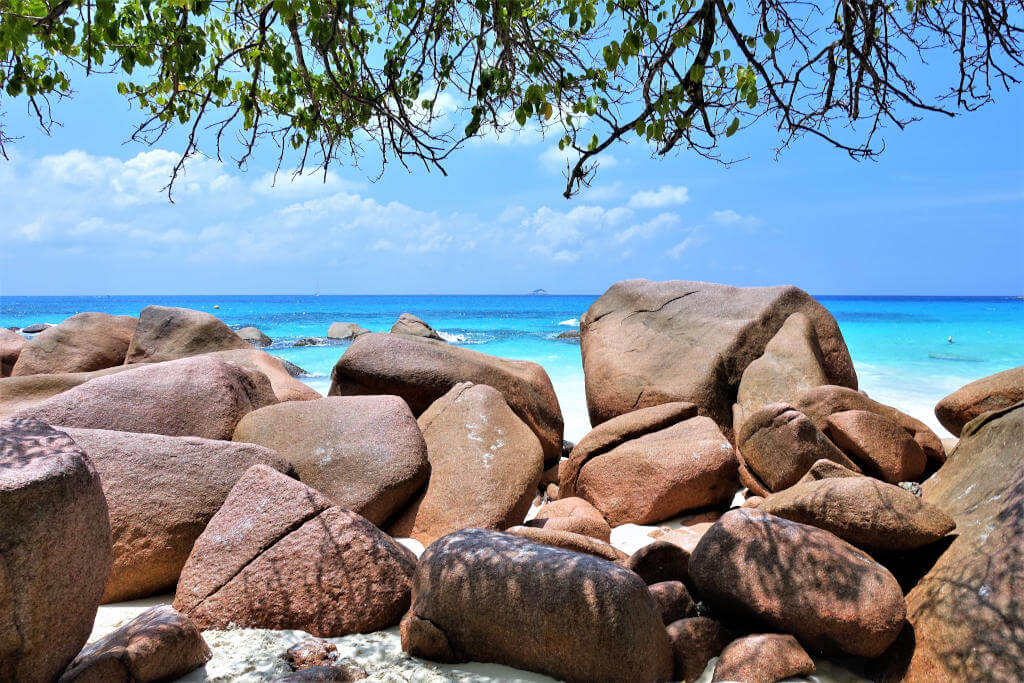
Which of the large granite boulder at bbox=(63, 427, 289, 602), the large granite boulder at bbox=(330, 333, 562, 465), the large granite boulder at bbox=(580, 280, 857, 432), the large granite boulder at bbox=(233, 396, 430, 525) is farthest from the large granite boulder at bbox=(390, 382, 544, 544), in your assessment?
the large granite boulder at bbox=(580, 280, 857, 432)

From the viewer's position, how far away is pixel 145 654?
111 inches

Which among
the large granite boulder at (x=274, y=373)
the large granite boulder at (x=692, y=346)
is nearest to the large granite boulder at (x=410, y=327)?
the large granite boulder at (x=274, y=373)

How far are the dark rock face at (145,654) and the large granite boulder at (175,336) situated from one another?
8.13 meters

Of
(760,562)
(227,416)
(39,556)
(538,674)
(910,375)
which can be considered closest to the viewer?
(39,556)

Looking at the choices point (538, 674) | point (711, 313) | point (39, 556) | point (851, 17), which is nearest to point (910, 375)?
point (711, 313)

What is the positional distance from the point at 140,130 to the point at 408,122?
173 cm

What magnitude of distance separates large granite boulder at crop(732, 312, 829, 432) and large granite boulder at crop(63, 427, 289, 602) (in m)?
5.31

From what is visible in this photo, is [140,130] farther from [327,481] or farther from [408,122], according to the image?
[327,481]

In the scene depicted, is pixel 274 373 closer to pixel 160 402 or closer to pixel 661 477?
pixel 160 402

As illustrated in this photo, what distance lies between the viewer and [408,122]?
3.51 m

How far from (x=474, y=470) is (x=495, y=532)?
1669 mm

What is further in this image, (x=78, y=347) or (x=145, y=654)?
(x=78, y=347)

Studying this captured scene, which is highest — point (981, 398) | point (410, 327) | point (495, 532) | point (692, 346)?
point (692, 346)

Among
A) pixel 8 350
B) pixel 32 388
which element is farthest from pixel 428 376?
pixel 8 350
